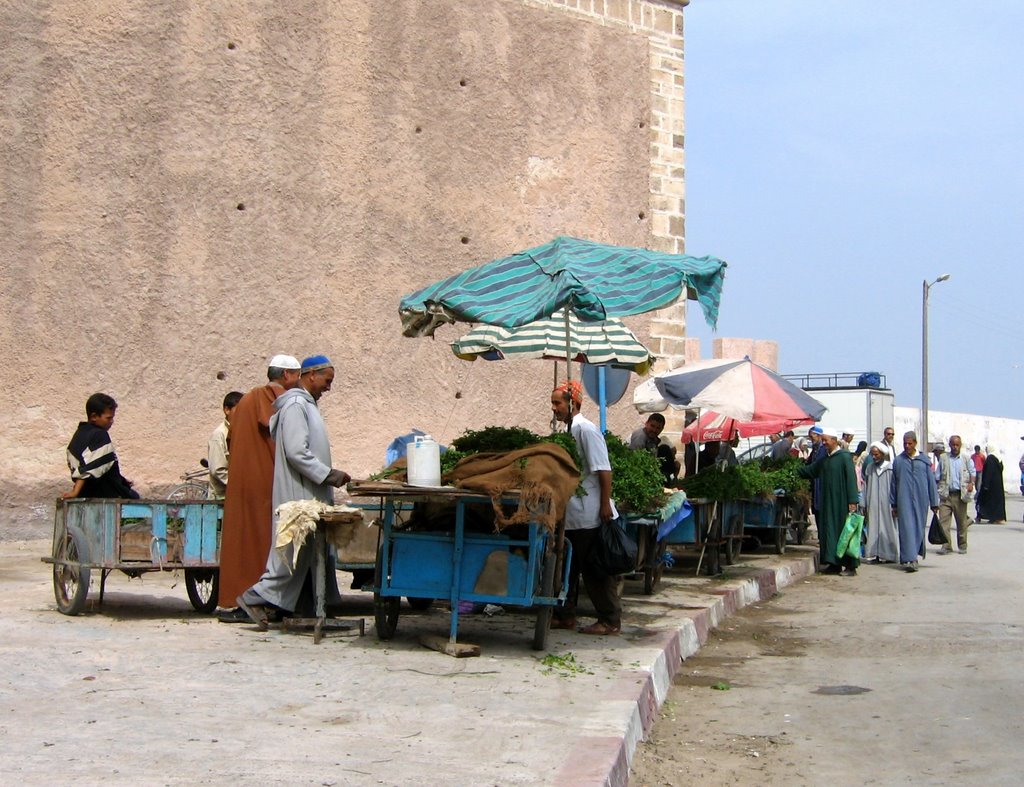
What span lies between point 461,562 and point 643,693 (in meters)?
1.34

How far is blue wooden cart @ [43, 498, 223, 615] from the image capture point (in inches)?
288

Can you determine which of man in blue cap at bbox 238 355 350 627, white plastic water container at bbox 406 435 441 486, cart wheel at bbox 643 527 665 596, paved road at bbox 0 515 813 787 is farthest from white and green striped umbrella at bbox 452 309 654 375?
white plastic water container at bbox 406 435 441 486

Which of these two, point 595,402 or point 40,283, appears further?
point 595,402

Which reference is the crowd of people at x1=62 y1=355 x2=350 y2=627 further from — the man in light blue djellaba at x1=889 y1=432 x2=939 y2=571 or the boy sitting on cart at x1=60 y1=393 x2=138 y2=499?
the man in light blue djellaba at x1=889 y1=432 x2=939 y2=571

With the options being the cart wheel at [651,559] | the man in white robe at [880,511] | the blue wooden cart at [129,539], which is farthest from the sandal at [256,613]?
the man in white robe at [880,511]

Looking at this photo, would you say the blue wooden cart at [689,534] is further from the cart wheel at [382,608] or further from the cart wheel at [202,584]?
the cart wheel at [202,584]

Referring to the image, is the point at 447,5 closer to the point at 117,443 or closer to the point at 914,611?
the point at 117,443

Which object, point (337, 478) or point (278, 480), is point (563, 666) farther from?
point (278, 480)

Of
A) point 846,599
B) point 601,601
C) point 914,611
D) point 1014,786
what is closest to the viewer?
point 1014,786

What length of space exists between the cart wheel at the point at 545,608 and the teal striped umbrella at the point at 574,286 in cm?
135

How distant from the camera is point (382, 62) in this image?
13820 mm

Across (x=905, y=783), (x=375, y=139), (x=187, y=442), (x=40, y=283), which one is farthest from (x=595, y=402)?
(x=905, y=783)

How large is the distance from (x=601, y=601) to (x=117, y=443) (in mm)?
6165

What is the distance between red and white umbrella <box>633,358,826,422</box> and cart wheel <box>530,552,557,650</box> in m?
5.37
